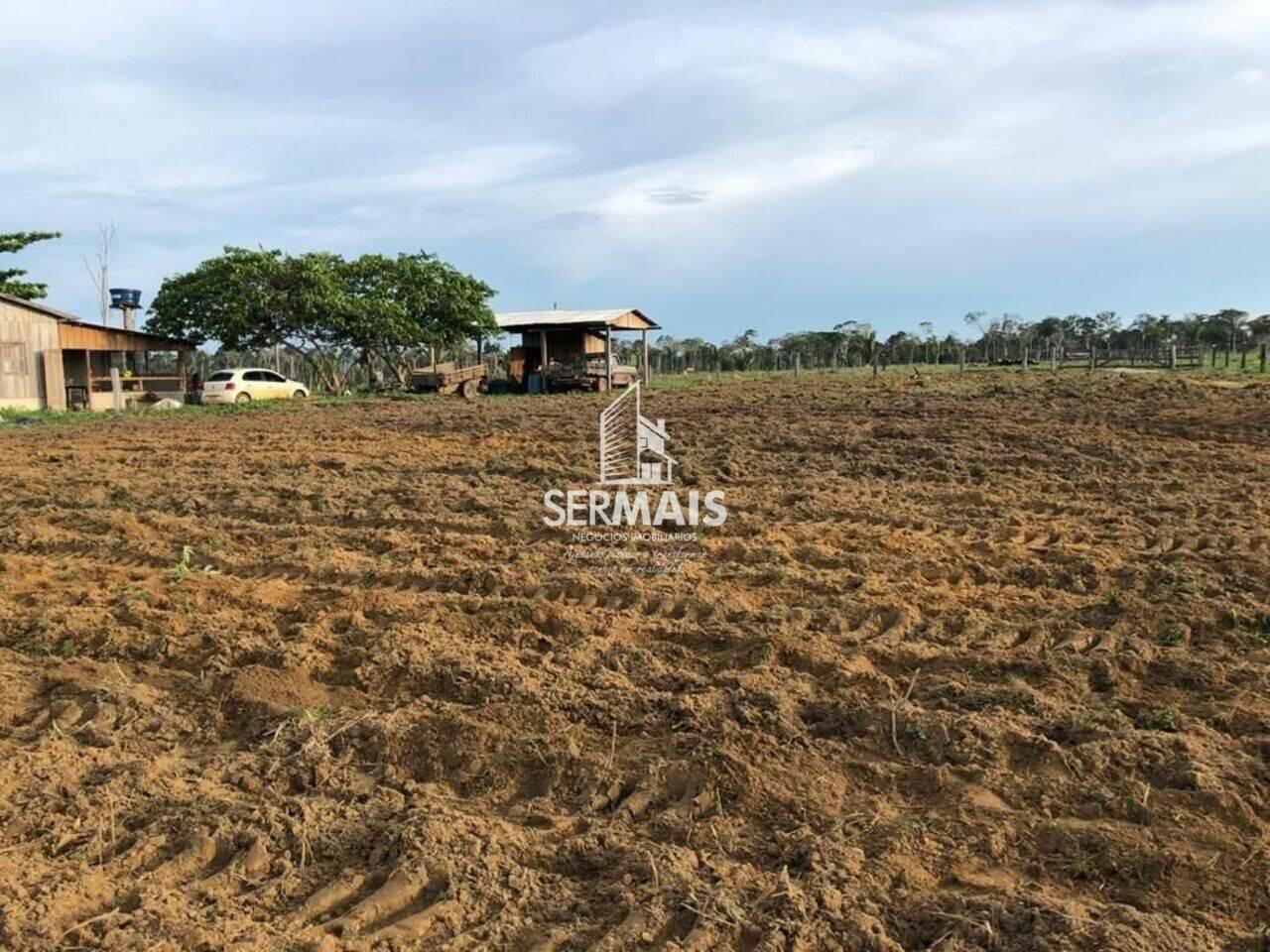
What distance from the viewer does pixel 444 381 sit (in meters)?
24.2

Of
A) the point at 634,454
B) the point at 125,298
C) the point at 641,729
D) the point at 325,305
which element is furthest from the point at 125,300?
the point at 641,729

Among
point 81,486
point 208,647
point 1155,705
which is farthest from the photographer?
point 81,486

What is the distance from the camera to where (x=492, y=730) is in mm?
3662

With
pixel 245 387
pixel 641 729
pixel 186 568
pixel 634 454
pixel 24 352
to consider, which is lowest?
pixel 641 729

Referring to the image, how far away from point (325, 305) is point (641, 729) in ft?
82.9

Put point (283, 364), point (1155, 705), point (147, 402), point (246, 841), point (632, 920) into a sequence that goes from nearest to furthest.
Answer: point (632, 920), point (246, 841), point (1155, 705), point (147, 402), point (283, 364)

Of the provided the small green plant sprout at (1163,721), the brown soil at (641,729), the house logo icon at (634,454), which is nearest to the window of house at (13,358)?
the house logo icon at (634,454)

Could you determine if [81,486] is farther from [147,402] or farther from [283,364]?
[283,364]

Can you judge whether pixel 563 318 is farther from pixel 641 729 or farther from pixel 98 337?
pixel 641 729

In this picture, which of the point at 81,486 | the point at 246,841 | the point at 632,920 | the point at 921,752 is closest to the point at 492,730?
the point at 246,841

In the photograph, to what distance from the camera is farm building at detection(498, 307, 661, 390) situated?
27094 millimetres

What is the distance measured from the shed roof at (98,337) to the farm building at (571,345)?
398 inches

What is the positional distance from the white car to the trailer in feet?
10.0

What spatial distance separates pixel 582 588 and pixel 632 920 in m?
3.04
